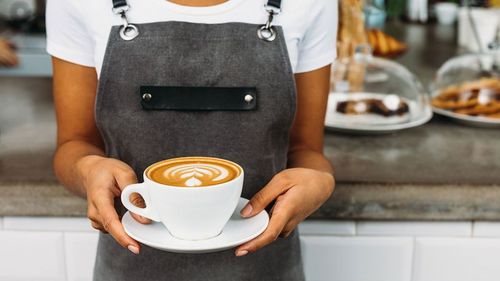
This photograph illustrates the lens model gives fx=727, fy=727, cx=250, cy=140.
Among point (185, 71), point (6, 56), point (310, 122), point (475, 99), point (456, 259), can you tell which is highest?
point (185, 71)

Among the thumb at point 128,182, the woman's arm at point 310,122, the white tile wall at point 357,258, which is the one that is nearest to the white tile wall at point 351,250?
the white tile wall at point 357,258

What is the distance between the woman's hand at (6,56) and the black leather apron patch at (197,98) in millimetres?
2294

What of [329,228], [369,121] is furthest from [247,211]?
[369,121]

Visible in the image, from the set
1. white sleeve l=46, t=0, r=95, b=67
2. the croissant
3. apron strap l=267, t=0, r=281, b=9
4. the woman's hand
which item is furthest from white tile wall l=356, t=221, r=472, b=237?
the woman's hand

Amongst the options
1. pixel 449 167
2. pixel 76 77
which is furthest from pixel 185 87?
pixel 449 167

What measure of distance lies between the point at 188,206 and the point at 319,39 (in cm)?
35

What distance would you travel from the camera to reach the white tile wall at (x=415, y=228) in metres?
1.20

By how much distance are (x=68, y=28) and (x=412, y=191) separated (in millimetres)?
586

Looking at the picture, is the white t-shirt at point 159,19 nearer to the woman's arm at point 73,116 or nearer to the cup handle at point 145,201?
the woman's arm at point 73,116

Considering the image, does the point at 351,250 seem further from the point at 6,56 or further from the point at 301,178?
the point at 6,56

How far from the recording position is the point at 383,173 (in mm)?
1220

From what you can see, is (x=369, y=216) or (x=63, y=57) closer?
(x=63, y=57)

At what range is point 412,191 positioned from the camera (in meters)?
1.16

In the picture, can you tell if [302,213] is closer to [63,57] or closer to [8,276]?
[63,57]
